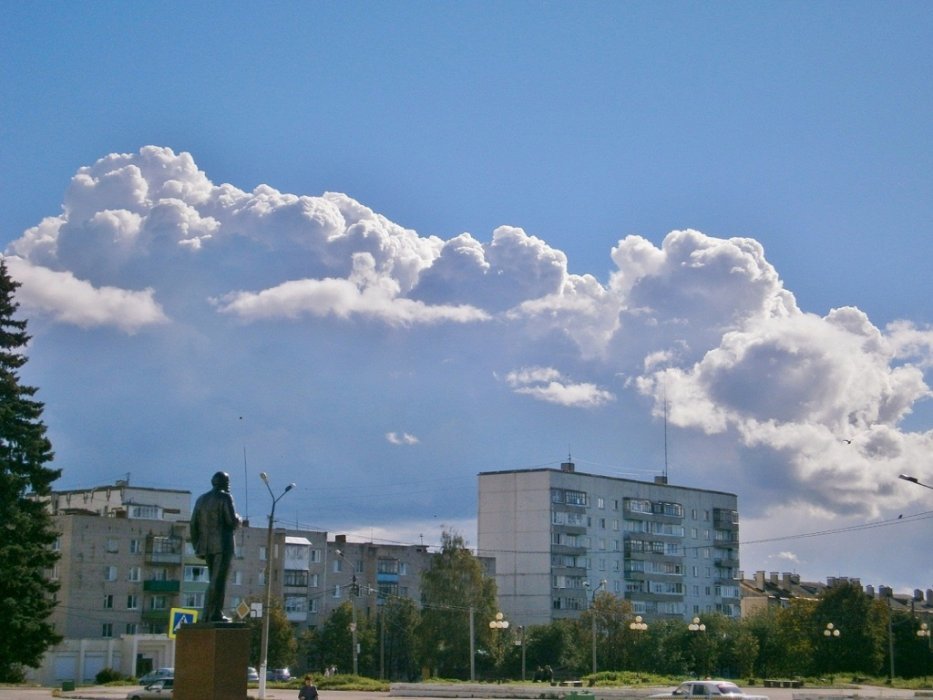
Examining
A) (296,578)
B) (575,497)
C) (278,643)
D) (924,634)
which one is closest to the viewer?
(278,643)

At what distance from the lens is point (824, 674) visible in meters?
94.4

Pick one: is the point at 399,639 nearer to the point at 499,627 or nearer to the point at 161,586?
the point at 499,627

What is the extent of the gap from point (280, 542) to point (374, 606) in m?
10.5

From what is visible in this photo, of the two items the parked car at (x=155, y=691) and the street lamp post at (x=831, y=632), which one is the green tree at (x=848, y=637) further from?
the parked car at (x=155, y=691)

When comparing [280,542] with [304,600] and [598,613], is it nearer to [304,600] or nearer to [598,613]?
[304,600]

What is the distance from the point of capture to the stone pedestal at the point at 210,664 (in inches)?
750

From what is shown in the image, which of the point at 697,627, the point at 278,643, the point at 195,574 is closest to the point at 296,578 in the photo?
the point at 195,574

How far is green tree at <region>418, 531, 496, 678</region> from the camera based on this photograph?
8675 cm

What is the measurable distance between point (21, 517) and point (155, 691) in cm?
904

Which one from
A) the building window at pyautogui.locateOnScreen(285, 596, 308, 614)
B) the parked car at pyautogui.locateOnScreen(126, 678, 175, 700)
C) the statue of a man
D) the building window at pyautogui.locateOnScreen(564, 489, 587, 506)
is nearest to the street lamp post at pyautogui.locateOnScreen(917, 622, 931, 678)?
the building window at pyautogui.locateOnScreen(564, 489, 587, 506)

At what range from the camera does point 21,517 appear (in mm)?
51031

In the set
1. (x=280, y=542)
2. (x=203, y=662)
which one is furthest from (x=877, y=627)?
(x=203, y=662)

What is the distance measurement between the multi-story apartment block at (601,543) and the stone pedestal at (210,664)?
92.7 m

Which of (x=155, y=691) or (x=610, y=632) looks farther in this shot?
(x=610, y=632)
